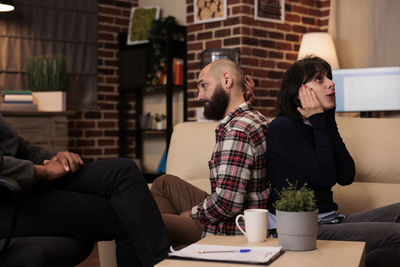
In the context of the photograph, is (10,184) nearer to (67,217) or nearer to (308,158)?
(67,217)

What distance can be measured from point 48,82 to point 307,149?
10.6 feet

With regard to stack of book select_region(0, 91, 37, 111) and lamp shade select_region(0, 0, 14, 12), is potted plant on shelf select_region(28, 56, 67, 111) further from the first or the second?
lamp shade select_region(0, 0, 14, 12)

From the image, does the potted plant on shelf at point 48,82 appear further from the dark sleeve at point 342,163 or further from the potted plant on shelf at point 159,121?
the dark sleeve at point 342,163

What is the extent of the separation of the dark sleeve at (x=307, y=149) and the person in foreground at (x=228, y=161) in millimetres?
108

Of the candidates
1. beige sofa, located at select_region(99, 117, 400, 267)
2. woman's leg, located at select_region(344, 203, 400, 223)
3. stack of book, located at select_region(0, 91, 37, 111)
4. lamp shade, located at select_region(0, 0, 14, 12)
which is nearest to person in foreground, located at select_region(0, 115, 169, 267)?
woman's leg, located at select_region(344, 203, 400, 223)

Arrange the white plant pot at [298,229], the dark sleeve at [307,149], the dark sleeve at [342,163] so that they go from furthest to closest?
the dark sleeve at [342,163] → the dark sleeve at [307,149] → the white plant pot at [298,229]

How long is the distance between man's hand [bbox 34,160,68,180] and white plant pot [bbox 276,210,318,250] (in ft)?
2.62

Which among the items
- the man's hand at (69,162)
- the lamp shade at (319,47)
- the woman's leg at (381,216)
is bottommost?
the woman's leg at (381,216)

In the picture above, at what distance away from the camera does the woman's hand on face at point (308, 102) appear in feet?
7.14

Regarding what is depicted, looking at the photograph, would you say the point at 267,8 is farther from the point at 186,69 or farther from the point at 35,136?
the point at 35,136

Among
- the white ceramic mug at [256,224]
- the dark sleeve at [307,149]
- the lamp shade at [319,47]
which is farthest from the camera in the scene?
the lamp shade at [319,47]

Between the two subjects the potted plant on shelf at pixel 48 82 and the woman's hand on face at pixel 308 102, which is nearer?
the woman's hand on face at pixel 308 102

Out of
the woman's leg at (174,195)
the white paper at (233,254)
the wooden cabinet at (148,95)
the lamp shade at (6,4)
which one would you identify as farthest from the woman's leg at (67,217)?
the wooden cabinet at (148,95)

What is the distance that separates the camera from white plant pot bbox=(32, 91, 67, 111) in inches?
188
